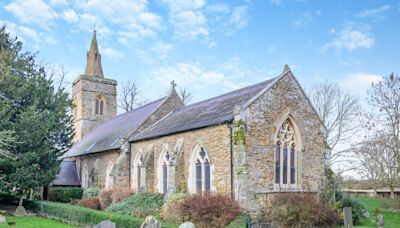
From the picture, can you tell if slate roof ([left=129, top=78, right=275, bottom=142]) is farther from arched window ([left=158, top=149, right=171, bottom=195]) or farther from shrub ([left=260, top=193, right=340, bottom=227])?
shrub ([left=260, top=193, right=340, bottom=227])

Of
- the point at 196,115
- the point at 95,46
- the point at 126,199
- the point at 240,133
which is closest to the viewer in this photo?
the point at 240,133

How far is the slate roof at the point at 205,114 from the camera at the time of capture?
20.2 meters

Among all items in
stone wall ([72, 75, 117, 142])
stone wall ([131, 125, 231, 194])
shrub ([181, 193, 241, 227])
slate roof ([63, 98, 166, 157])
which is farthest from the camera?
stone wall ([72, 75, 117, 142])

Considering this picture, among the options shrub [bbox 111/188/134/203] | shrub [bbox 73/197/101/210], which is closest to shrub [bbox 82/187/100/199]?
shrub [bbox 73/197/101/210]

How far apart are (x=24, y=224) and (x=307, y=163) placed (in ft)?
45.9

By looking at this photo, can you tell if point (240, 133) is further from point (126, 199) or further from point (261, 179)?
point (126, 199)

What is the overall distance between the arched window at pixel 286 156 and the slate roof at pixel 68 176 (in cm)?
2063

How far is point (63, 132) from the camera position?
26781 millimetres

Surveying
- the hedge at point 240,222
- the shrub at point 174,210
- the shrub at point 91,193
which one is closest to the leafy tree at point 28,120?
the shrub at point 91,193

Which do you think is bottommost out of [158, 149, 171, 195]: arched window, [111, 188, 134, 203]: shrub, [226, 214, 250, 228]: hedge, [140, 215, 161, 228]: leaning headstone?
[226, 214, 250, 228]: hedge

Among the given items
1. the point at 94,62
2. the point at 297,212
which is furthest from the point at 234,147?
the point at 94,62

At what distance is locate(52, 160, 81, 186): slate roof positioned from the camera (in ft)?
110

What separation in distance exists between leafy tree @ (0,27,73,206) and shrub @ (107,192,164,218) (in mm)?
5901

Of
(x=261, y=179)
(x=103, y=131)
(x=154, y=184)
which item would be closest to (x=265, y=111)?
(x=261, y=179)
